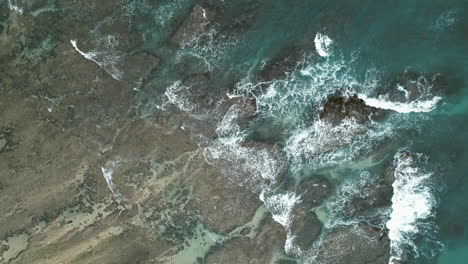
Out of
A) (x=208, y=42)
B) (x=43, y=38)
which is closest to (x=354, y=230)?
(x=208, y=42)

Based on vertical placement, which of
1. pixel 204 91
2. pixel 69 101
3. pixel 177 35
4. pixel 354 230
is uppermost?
pixel 177 35

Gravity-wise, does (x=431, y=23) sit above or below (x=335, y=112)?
above

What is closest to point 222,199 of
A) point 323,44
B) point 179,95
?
point 179,95

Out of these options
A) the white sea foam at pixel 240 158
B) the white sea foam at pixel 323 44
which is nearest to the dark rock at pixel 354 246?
the white sea foam at pixel 240 158

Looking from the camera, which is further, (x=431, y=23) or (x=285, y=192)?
(x=285, y=192)

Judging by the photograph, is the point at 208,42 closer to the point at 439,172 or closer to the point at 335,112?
the point at 335,112

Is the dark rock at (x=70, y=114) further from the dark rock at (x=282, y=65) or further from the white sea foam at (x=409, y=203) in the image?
the white sea foam at (x=409, y=203)
